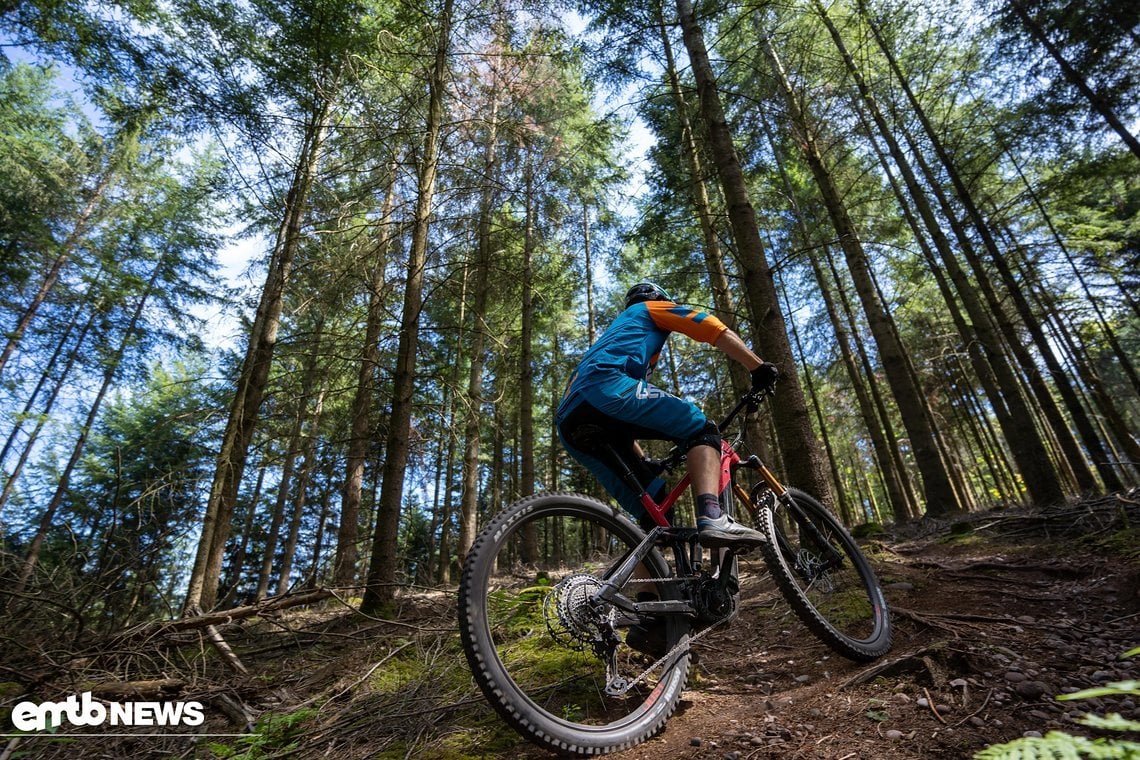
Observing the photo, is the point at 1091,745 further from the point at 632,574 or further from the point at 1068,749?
the point at 632,574

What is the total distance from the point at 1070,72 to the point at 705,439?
12.2 m

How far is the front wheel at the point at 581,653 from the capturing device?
183cm

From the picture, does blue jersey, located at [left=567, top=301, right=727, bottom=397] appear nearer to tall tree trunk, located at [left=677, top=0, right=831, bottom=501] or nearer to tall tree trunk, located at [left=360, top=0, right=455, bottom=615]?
tall tree trunk, located at [left=677, top=0, right=831, bottom=501]

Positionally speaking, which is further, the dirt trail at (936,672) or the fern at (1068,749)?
the dirt trail at (936,672)

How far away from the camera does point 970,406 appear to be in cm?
1875

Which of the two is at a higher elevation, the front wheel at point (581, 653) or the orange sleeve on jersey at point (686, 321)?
the orange sleeve on jersey at point (686, 321)

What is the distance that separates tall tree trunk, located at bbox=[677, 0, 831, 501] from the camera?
407cm

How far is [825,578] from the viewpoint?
3221 millimetres

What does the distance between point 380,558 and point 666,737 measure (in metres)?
3.76

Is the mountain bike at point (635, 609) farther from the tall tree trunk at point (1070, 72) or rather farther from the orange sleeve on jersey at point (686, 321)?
the tall tree trunk at point (1070, 72)

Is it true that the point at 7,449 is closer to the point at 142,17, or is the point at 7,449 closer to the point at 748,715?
the point at 142,17

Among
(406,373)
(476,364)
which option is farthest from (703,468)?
(476,364)

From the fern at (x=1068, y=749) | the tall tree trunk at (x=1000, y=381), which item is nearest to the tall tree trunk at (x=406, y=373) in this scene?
the fern at (x=1068, y=749)

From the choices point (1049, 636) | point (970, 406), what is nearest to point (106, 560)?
point (1049, 636)
